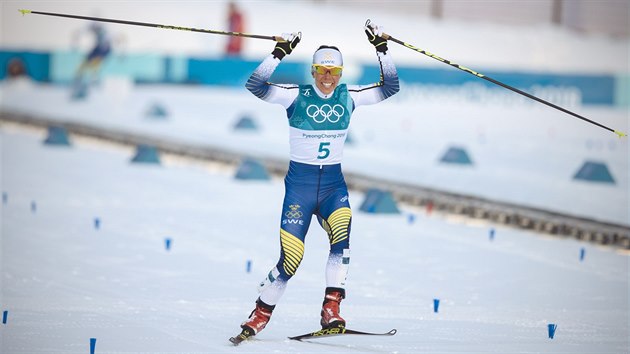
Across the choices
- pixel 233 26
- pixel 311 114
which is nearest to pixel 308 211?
pixel 311 114

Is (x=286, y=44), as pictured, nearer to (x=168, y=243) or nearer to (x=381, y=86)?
(x=381, y=86)

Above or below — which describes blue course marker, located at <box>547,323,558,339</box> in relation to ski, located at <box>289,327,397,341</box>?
above

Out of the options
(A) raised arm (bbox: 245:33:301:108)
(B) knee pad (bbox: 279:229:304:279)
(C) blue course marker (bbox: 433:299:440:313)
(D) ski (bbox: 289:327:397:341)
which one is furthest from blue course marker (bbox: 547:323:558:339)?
(A) raised arm (bbox: 245:33:301:108)

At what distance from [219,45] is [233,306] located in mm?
23253

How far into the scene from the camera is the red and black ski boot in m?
6.95

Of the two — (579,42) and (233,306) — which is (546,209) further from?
(579,42)

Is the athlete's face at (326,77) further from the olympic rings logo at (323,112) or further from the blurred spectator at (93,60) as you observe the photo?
the blurred spectator at (93,60)

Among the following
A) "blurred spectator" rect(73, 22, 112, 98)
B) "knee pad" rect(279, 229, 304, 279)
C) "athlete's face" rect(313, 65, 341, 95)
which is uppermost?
"blurred spectator" rect(73, 22, 112, 98)

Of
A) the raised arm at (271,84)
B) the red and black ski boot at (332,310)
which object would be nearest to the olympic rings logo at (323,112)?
the raised arm at (271,84)

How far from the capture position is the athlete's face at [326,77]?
702cm

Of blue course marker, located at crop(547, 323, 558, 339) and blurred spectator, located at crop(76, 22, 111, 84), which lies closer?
blue course marker, located at crop(547, 323, 558, 339)

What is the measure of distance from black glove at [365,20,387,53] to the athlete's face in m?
0.29

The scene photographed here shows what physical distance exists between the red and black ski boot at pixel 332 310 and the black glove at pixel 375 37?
1387 mm

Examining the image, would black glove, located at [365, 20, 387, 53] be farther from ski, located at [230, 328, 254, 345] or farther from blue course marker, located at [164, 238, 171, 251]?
blue course marker, located at [164, 238, 171, 251]
